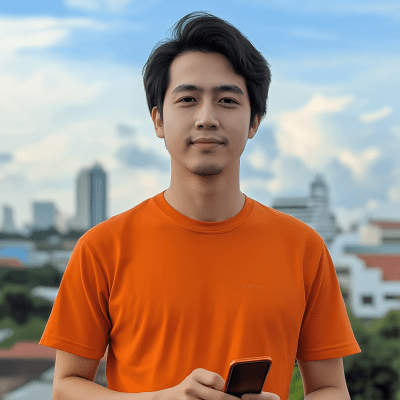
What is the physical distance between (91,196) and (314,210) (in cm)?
2680

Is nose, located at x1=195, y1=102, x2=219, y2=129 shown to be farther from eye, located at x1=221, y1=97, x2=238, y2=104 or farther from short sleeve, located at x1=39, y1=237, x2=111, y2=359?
short sleeve, located at x1=39, y1=237, x2=111, y2=359

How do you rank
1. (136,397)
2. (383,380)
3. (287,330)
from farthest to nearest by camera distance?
1. (383,380)
2. (287,330)
3. (136,397)

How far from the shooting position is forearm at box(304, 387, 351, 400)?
172 cm

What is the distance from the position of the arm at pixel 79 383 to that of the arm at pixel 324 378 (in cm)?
54

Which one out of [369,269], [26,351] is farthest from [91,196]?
[369,269]

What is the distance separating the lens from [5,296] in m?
35.0

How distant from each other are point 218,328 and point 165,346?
165 millimetres

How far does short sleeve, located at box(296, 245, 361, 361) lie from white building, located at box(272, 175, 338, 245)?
41770 mm

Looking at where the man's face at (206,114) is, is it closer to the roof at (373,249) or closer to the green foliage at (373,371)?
the green foliage at (373,371)

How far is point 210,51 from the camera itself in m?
1.78

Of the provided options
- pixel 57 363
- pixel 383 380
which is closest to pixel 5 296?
pixel 383 380

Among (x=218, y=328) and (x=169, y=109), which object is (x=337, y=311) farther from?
(x=169, y=109)

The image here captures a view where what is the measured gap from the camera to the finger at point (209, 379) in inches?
56.2

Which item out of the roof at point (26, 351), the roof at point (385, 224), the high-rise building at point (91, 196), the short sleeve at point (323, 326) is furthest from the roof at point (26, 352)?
the short sleeve at point (323, 326)
